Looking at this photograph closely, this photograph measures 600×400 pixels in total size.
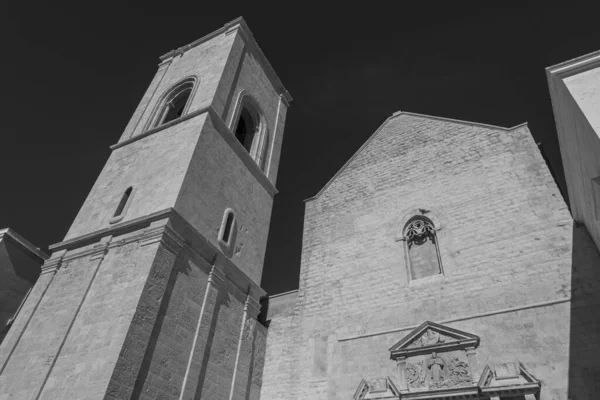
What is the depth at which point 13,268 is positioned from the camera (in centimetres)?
1126

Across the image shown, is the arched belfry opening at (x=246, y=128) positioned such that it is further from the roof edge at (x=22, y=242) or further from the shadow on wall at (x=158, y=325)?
the roof edge at (x=22, y=242)

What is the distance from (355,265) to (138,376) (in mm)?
5195

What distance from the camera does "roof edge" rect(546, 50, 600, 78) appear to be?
16.0ft

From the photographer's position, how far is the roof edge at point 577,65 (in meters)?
4.87

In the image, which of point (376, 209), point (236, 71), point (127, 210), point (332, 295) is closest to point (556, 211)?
point (376, 209)

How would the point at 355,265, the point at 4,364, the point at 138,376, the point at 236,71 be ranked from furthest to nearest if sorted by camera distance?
the point at 236,71, the point at 355,265, the point at 4,364, the point at 138,376

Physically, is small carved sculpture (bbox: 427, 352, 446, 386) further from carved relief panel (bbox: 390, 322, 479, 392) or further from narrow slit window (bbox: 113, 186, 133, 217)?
narrow slit window (bbox: 113, 186, 133, 217)

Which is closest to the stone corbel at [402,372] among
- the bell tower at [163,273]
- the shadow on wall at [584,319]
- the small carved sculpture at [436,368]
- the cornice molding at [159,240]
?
the small carved sculpture at [436,368]

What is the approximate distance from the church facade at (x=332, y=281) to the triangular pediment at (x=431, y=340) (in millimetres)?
25

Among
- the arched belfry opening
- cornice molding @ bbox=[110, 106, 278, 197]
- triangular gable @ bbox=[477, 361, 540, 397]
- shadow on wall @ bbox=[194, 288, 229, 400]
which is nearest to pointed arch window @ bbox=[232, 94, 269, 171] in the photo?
the arched belfry opening

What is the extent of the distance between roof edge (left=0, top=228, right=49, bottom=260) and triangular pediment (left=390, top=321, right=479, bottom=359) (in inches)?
414

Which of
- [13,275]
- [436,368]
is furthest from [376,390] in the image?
[13,275]

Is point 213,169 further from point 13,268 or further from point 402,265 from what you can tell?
point 13,268

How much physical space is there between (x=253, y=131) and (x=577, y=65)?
11.0 meters
